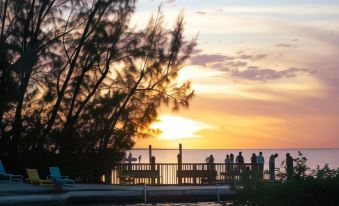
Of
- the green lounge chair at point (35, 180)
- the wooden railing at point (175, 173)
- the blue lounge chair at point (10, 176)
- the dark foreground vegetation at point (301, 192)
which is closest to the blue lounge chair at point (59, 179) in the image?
the green lounge chair at point (35, 180)

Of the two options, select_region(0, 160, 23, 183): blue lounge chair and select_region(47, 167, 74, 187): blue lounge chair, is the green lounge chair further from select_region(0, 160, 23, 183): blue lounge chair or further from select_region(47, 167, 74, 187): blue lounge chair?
select_region(0, 160, 23, 183): blue lounge chair

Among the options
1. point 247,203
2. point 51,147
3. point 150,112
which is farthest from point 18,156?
point 247,203

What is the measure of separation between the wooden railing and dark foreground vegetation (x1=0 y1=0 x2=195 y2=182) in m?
0.88

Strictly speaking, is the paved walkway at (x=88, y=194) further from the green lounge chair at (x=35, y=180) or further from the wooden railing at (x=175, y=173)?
the wooden railing at (x=175, y=173)

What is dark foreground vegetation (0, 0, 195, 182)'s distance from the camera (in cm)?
2866

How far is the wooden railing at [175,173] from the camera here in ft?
104

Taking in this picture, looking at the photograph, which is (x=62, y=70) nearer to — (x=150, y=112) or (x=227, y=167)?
(x=150, y=112)

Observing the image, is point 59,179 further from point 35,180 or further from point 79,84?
point 79,84

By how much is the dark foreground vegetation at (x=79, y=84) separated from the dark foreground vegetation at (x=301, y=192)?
679 inches

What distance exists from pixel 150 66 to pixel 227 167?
6.39 m

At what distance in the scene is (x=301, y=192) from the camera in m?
11.9

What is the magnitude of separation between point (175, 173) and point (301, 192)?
844 inches

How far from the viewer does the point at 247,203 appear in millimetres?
12656

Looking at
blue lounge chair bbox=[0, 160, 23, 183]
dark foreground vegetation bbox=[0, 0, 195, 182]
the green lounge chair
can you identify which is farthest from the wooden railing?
the green lounge chair
